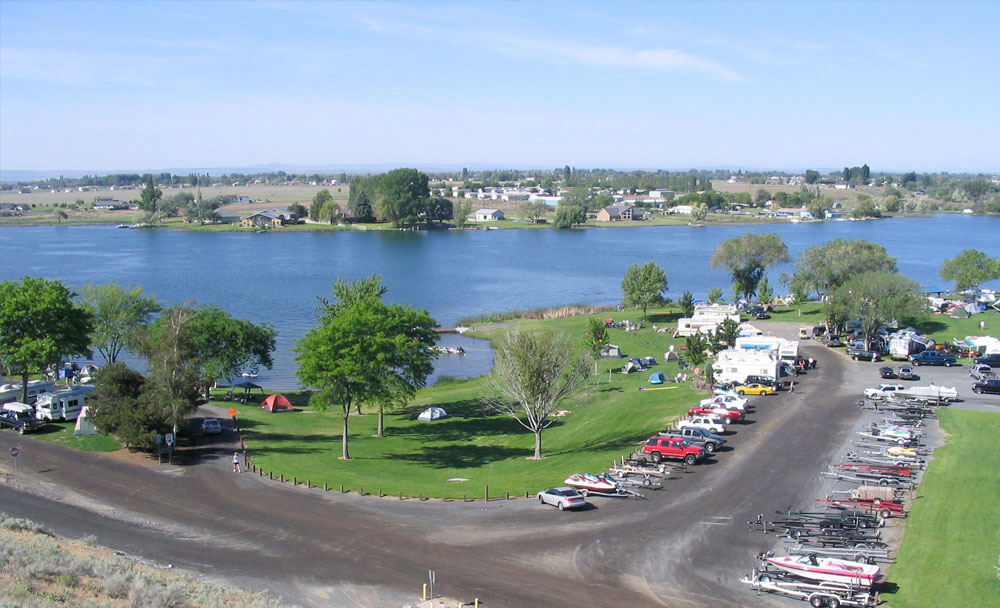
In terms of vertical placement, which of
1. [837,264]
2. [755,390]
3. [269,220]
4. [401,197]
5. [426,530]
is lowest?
[426,530]

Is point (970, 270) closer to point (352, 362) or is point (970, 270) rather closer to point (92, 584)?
point (352, 362)

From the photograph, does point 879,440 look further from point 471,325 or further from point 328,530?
point 471,325

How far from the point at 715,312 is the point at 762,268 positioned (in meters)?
17.3

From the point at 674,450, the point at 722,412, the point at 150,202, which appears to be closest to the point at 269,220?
the point at 150,202

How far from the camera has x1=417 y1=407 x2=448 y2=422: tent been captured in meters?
40.8

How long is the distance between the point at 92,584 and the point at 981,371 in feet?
139

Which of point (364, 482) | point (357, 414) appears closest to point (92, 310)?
point (357, 414)

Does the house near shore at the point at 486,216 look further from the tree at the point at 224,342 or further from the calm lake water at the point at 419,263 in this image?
the tree at the point at 224,342

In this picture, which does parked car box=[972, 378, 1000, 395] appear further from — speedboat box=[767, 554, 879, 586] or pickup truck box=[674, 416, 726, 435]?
speedboat box=[767, 554, 879, 586]

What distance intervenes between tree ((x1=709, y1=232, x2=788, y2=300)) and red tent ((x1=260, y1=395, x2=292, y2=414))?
148 ft

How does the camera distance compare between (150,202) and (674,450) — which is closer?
(674,450)

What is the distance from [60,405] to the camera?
3619 cm

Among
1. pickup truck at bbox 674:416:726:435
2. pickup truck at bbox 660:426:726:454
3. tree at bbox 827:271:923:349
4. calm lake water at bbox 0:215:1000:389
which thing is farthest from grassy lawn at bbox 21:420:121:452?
tree at bbox 827:271:923:349

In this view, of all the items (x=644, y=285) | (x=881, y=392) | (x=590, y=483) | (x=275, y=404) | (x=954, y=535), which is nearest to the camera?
(x=954, y=535)
